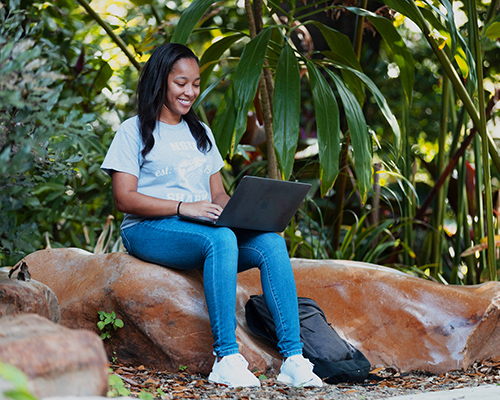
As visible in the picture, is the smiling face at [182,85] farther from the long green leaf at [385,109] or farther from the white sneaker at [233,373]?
the white sneaker at [233,373]

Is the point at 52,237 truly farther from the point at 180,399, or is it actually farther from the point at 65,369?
the point at 65,369

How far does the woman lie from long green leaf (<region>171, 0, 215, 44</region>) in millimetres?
127

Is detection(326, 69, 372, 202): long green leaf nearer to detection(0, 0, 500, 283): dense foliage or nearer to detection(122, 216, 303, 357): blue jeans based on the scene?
detection(0, 0, 500, 283): dense foliage

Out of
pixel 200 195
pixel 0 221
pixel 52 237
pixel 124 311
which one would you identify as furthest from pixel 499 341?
pixel 52 237

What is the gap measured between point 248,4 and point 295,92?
52 cm

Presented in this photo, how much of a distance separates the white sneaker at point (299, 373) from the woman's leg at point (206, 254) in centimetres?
16

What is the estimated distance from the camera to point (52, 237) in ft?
10.1

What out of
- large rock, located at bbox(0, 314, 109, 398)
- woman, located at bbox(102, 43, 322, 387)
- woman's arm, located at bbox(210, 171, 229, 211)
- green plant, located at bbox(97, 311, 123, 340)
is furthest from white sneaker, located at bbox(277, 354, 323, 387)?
large rock, located at bbox(0, 314, 109, 398)

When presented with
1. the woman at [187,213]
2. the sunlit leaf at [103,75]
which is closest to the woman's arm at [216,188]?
the woman at [187,213]

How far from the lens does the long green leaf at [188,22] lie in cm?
192

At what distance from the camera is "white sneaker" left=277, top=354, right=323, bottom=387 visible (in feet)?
5.02

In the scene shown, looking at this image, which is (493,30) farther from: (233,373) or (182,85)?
(233,373)

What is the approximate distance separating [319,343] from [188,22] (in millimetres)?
1175

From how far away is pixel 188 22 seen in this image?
6.36 ft
